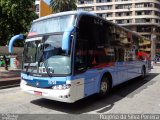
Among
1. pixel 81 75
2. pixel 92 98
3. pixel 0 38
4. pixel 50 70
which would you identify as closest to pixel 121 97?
pixel 92 98

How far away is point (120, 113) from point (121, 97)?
2.49 meters

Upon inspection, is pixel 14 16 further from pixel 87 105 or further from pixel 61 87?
pixel 61 87

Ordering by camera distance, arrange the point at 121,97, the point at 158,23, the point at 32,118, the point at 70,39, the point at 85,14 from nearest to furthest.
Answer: the point at 32,118, the point at 70,39, the point at 85,14, the point at 121,97, the point at 158,23

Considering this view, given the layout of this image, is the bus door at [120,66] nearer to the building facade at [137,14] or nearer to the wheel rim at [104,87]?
the wheel rim at [104,87]

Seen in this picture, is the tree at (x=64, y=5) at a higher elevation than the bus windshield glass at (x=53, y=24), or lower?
higher

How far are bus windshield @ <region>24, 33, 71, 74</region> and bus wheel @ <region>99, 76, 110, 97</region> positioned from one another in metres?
2.44

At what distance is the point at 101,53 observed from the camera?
8.89 metres

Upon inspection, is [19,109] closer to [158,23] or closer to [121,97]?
[121,97]

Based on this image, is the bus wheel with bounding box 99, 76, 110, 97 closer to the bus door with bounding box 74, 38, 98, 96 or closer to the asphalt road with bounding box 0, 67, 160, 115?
the asphalt road with bounding box 0, 67, 160, 115

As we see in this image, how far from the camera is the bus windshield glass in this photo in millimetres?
7551

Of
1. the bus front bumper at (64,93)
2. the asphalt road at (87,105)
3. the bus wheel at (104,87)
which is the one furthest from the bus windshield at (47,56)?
the bus wheel at (104,87)

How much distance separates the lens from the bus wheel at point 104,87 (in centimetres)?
907

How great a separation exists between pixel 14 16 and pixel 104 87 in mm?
10811

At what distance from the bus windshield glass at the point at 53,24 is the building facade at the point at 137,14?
60.7 metres
